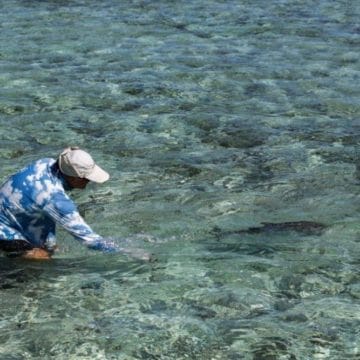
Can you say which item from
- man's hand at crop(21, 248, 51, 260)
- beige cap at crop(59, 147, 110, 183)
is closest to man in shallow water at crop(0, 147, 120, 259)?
beige cap at crop(59, 147, 110, 183)

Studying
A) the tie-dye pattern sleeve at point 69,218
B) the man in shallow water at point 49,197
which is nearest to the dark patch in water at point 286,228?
the man in shallow water at point 49,197

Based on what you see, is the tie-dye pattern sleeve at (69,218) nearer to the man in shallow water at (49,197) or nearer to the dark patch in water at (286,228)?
the man in shallow water at (49,197)

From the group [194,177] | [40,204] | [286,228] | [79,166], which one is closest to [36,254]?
[40,204]

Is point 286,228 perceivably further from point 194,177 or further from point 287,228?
point 194,177

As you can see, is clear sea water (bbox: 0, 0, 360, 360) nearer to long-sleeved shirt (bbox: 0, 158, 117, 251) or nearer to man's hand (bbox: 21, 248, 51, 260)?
man's hand (bbox: 21, 248, 51, 260)

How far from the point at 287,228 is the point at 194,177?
2408 millimetres

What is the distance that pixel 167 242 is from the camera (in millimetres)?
10016

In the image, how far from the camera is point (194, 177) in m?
12.3

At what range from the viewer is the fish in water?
10.3 meters

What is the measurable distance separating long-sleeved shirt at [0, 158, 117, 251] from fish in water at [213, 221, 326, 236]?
2.34 metres

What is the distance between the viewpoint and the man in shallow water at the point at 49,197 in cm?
800

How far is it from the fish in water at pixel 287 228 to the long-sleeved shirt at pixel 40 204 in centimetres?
234

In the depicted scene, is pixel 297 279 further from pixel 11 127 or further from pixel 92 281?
pixel 11 127

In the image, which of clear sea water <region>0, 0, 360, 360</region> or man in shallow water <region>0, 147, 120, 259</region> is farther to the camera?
man in shallow water <region>0, 147, 120, 259</region>
